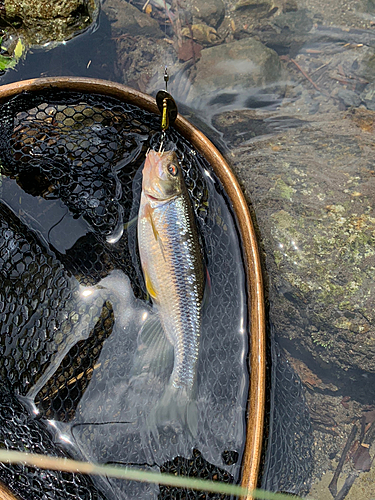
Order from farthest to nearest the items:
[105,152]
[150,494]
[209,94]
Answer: [209,94], [105,152], [150,494]

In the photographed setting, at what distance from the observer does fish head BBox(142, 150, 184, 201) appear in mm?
2562

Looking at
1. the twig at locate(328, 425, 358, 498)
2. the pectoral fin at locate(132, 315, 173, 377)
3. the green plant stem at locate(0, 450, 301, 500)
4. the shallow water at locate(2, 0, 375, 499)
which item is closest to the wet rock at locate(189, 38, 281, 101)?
the shallow water at locate(2, 0, 375, 499)

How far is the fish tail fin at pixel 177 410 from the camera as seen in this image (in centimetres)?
253

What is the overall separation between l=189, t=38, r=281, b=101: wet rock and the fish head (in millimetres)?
1322

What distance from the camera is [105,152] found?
2.74m

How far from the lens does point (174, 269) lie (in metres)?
2.53

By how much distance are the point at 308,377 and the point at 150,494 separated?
166cm

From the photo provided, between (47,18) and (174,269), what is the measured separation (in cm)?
283

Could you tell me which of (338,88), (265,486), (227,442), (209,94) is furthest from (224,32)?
(265,486)

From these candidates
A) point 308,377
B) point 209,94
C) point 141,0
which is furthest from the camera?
point 141,0

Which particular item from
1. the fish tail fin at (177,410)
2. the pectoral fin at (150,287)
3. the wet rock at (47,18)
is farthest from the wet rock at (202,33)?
the fish tail fin at (177,410)

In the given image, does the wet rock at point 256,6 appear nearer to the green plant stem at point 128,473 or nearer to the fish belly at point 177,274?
the fish belly at point 177,274

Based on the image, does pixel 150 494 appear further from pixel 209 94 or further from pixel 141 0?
pixel 141 0

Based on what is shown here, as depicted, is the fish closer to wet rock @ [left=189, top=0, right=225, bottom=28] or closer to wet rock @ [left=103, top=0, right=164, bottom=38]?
wet rock @ [left=103, top=0, right=164, bottom=38]
